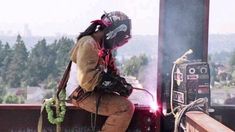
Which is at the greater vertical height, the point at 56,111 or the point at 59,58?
the point at 59,58

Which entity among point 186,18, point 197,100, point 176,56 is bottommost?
point 197,100

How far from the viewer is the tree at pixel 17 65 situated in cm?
725

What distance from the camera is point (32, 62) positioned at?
8008 mm

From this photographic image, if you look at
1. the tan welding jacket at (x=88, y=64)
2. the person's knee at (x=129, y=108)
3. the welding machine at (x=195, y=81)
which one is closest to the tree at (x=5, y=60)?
the tan welding jacket at (x=88, y=64)

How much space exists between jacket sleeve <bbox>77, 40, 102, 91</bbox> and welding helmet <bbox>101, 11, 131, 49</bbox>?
0.31 m

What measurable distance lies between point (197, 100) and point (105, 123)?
1017mm

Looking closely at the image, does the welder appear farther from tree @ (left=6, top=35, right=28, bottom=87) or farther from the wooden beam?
tree @ (left=6, top=35, right=28, bottom=87)

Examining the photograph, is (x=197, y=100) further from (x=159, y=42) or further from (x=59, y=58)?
(x=59, y=58)

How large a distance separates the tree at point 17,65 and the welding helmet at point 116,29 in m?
2.65

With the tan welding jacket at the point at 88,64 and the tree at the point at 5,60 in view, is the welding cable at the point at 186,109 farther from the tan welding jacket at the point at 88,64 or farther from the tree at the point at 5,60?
Result: the tree at the point at 5,60

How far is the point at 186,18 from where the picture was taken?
5.05 m

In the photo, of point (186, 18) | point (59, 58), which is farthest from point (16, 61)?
point (186, 18)

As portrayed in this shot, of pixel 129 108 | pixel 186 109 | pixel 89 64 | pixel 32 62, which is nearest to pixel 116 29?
pixel 89 64

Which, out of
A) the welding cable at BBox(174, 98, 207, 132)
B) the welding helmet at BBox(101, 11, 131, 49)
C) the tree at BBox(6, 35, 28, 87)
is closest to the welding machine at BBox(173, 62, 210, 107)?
the welding cable at BBox(174, 98, 207, 132)
